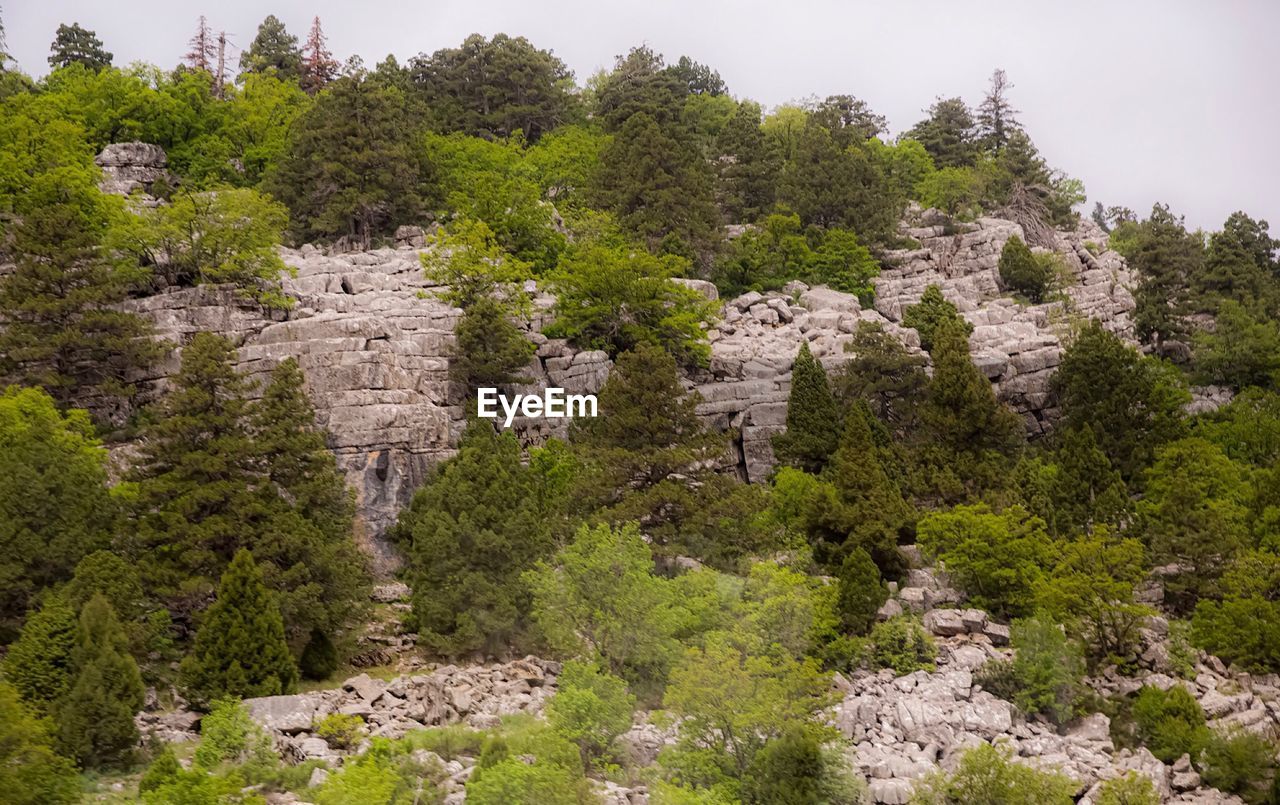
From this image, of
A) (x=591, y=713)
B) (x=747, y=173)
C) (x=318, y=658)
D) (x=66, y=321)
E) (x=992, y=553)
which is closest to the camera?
(x=591, y=713)

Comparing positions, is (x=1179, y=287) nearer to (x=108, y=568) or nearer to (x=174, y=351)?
(x=174, y=351)

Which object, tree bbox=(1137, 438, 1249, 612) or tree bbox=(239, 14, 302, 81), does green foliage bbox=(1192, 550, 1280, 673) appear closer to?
tree bbox=(1137, 438, 1249, 612)

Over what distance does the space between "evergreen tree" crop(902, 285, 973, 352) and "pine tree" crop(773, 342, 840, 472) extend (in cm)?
1068

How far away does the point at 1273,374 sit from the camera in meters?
68.1

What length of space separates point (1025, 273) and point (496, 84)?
152 feet

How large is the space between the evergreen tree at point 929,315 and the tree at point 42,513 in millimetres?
42192

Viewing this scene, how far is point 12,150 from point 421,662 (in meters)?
42.2

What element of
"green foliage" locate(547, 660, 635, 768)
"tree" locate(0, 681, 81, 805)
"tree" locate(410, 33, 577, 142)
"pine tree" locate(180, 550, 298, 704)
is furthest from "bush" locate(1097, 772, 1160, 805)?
"tree" locate(410, 33, 577, 142)

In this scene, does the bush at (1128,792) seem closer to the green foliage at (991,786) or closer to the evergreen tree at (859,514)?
the green foliage at (991,786)

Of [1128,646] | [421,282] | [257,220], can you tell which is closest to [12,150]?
[257,220]

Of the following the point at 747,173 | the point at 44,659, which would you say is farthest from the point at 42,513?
the point at 747,173

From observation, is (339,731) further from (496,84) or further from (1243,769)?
(496,84)

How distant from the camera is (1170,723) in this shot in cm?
4194

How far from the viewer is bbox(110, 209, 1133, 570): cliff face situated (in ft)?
184
